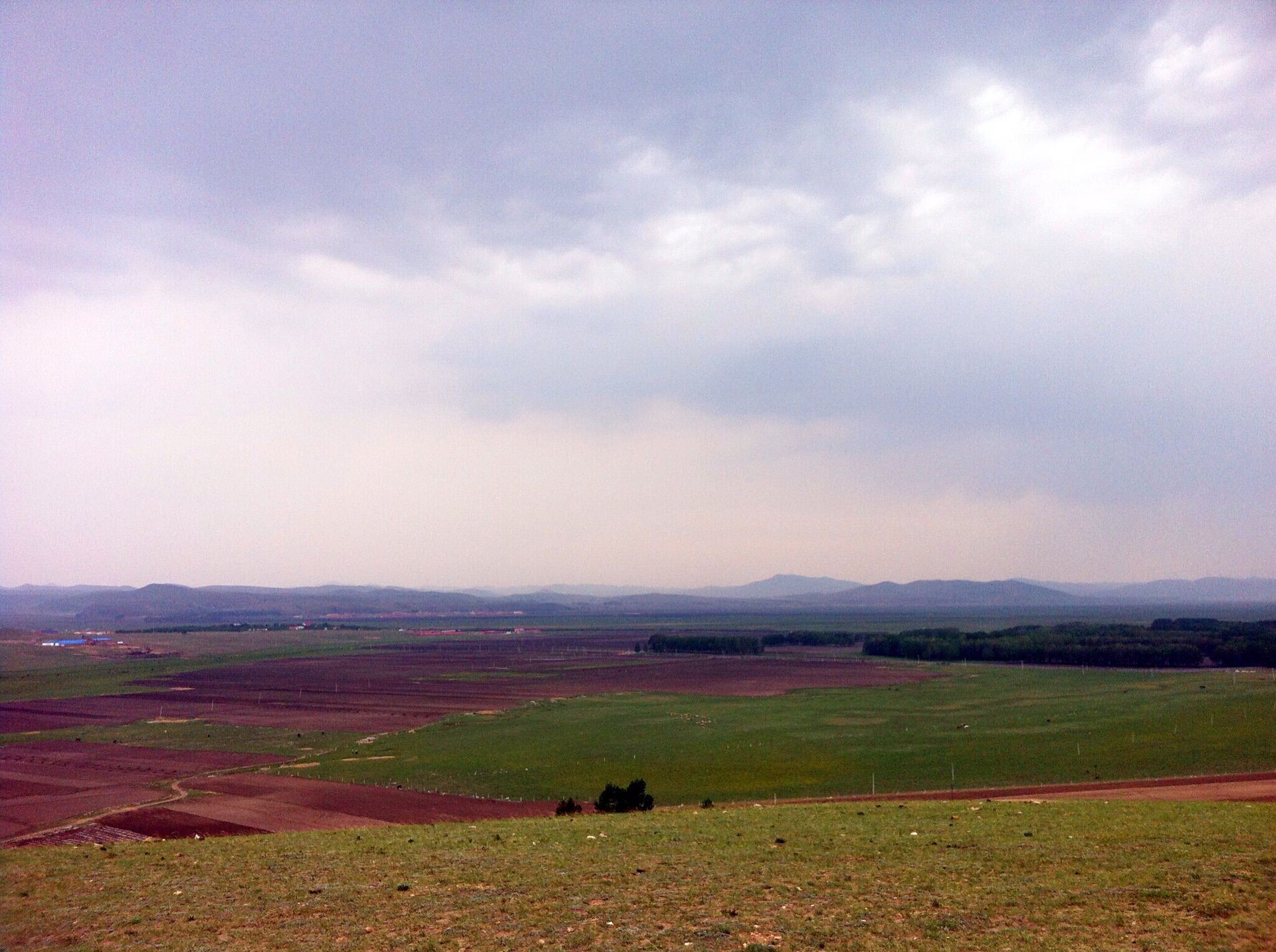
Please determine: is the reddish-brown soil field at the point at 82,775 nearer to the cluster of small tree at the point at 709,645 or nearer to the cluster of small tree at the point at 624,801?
the cluster of small tree at the point at 624,801

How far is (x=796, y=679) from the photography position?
11106 centimetres

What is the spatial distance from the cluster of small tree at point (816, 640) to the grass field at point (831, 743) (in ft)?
298

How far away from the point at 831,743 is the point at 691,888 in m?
49.0

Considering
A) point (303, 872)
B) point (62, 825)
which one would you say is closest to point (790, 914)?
point (303, 872)

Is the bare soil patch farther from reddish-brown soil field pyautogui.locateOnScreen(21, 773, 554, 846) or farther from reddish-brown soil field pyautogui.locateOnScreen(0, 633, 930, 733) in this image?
reddish-brown soil field pyautogui.locateOnScreen(0, 633, 930, 733)

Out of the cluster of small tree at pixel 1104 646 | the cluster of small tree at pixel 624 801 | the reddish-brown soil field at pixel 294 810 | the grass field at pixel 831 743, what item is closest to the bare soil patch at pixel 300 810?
the reddish-brown soil field at pixel 294 810

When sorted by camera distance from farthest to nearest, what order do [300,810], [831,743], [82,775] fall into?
A: [831,743]
[82,775]
[300,810]

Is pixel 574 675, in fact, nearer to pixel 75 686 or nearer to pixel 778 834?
pixel 75 686

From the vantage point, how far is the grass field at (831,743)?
45.7m

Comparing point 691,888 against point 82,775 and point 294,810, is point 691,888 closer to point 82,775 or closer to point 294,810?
point 294,810

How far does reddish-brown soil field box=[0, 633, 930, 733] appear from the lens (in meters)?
82.1

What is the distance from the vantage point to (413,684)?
112312mm

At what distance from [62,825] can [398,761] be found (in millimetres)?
22053

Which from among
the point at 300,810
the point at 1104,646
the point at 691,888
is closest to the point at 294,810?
the point at 300,810
